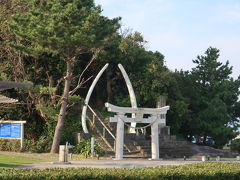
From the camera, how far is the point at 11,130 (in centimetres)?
2220

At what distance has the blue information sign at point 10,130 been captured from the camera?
2212 cm

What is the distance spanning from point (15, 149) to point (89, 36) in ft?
24.6

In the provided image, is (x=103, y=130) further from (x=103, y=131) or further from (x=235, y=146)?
(x=235, y=146)

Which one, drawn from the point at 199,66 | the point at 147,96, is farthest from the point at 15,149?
the point at 199,66

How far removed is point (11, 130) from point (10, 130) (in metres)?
0.06

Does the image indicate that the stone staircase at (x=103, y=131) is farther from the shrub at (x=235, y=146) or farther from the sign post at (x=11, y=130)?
the shrub at (x=235, y=146)

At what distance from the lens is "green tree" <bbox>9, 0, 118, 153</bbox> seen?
755 inches

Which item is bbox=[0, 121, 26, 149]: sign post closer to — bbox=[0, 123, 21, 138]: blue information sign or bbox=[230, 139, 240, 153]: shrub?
bbox=[0, 123, 21, 138]: blue information sign

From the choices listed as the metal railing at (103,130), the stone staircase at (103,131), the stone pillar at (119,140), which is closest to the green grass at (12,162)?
the stone pillar at (119,140)

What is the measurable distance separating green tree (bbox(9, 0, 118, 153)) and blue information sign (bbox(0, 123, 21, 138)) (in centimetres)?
401

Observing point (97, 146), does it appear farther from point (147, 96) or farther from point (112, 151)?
point (147, 96)

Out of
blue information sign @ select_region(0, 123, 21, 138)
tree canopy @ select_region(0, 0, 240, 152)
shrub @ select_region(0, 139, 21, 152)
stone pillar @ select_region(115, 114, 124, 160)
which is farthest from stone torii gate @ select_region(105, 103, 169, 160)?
shrub @ select_region(0, 139, 21, 152)

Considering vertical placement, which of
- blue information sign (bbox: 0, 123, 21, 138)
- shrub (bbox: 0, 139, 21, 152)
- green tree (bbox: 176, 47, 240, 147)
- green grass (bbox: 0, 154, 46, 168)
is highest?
green tree (bbox: 176, 47, 240, 147)

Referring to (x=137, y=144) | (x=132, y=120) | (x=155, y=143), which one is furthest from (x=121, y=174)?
(x=137, y=144)
